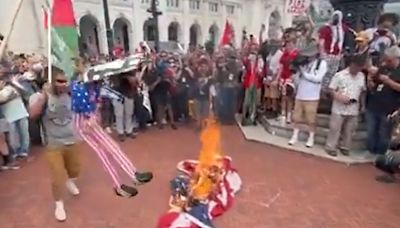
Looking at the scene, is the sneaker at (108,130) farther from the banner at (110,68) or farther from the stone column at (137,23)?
the stone column at (137,23)

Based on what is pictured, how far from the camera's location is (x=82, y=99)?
5.07 metres

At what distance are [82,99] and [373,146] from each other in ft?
15.1

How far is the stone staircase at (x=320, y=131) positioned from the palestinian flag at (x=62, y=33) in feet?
14.8

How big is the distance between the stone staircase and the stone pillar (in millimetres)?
2225

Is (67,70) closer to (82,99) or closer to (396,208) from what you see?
(82,99)

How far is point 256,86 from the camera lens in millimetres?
9125

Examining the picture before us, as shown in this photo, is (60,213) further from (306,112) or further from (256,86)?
(256,86)

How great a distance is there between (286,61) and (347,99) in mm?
1993

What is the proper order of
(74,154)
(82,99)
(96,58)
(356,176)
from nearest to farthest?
(74,154) < (82,99) < (356,176) < (96,58)

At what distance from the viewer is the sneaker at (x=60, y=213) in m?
4.50

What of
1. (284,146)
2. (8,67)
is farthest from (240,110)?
(8,67)

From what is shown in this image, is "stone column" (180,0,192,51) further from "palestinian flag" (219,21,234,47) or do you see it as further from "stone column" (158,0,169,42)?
"stone column" (158,0,169,42)

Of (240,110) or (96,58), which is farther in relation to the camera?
(240,110)

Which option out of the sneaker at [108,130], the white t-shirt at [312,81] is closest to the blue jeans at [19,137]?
the sneaker at [108,130]
